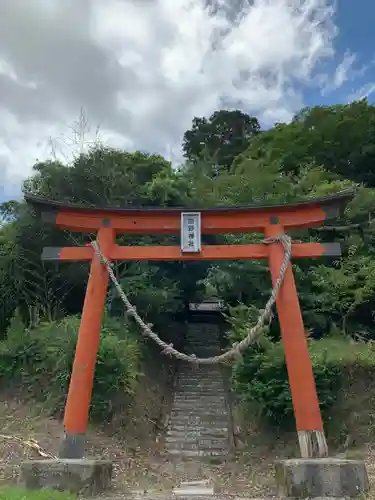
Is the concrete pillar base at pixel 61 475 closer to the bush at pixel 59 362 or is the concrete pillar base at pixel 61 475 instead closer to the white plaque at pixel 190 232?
the bush at pixel 59 362

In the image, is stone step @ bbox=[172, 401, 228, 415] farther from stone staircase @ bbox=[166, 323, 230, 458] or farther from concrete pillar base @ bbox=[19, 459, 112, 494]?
concrete pillar base @ bbox=[19, 459, 112, 494]

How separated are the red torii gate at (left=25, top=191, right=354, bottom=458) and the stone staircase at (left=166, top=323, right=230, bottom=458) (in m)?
3.25

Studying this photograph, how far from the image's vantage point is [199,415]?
11.3m

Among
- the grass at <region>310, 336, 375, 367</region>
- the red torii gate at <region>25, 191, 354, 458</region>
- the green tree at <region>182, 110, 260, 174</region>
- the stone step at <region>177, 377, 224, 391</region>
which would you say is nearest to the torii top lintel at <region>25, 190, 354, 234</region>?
the red torii gate at <region>25, 191, 354, 458</region>

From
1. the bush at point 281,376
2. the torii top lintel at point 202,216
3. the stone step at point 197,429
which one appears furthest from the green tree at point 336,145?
the stone step at point 197,429

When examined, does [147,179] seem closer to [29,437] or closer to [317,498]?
[29,437]

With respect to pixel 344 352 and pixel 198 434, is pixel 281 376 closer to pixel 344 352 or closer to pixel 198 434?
pixel 344 352

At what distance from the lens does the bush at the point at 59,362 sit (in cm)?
955

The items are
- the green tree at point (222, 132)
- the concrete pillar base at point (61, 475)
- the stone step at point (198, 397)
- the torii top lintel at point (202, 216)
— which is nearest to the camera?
the concrete pillar base at point (61, 475)

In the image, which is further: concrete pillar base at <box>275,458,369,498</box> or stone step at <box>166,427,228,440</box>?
stone step at <box>166,427,228,440</box>

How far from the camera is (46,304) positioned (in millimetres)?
12422

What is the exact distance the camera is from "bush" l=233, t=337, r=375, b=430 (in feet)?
29.3

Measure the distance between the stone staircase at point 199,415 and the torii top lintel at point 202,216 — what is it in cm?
464

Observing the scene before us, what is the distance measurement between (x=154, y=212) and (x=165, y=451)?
4968 mm
